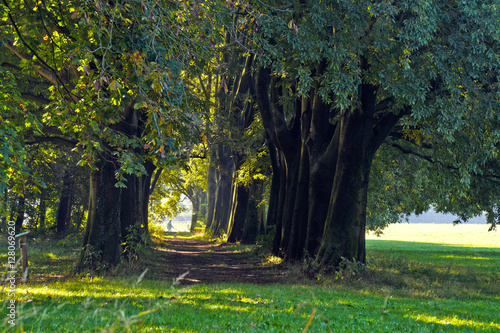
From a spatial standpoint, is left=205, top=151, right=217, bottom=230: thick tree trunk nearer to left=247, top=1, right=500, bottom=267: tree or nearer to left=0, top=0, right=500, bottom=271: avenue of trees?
left=0, top=0, right=500, bottom=271: avenue of trees

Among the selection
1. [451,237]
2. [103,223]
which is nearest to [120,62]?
[103,223]

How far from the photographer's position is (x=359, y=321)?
8.66 metres

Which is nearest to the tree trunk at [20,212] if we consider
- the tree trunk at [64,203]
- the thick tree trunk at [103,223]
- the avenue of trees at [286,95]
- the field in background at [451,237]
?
the tree trunk at [64,203]

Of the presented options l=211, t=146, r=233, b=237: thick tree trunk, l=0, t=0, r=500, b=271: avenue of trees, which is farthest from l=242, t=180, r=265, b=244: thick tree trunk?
l=211, t=146, r=233, b=237: thick tree trunk

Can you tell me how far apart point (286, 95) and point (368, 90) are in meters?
5.61

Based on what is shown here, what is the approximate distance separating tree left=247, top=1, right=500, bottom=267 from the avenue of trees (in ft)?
0.17

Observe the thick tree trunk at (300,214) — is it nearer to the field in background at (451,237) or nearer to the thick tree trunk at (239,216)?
the thick tree trunk at (239,216)

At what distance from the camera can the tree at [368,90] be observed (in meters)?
12.2

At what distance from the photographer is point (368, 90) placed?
15695 mm

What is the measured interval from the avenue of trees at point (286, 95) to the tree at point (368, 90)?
2.0 inches

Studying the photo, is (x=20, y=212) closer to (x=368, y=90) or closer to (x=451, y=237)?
(x=368, y=90)

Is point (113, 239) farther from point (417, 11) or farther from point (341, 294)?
point (417, 11)

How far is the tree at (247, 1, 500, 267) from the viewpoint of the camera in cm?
1223

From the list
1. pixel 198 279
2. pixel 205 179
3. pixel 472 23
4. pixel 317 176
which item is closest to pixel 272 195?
pixel 317 176
